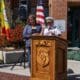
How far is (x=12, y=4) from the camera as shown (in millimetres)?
29547

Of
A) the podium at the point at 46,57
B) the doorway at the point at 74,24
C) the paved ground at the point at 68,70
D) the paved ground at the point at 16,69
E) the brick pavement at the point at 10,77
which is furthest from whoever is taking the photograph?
the doorway at the point at 74,24

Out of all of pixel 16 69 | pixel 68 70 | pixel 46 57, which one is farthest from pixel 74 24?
pixel 46 57

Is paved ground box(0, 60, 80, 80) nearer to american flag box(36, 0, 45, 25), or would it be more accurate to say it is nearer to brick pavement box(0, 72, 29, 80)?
brick pavement box(0, 72, 29, 80)

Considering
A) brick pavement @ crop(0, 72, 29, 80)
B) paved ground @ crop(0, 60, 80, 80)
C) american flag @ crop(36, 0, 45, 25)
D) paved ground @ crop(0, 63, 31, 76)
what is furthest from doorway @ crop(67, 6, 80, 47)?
brick pavement @ crop(0, 72, 29, 80)

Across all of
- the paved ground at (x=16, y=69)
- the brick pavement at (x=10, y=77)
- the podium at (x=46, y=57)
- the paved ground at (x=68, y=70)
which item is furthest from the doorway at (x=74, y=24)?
the podium at (x=46, y=57)

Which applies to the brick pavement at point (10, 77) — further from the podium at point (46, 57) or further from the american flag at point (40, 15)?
the american flag at point (40, 15)

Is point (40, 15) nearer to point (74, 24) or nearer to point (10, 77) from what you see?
point (74, 24)

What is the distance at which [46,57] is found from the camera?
989 centimetres

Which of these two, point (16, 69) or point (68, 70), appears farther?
point (16, 69)

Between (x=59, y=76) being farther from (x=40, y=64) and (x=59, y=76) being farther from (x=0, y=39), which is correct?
(x=0, y=39)

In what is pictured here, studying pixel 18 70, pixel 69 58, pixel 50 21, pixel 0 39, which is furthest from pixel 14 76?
pixel 0 39

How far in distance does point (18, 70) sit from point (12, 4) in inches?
626

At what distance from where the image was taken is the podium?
984 cm

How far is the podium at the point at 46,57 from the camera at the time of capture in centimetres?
984
